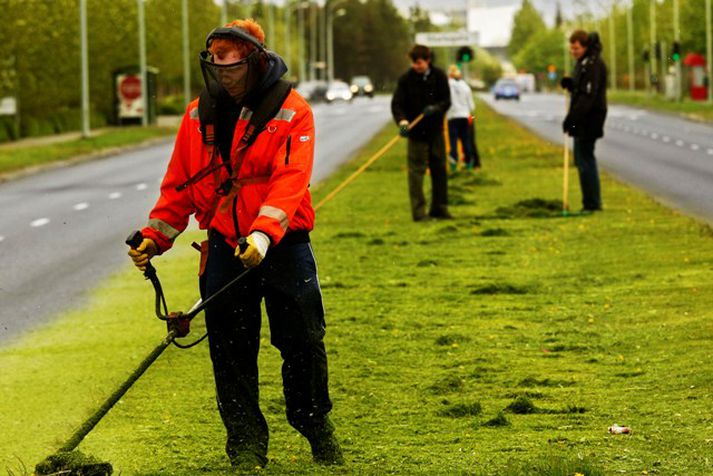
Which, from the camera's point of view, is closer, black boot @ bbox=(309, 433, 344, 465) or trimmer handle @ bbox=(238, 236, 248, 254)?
trimmer handle @ bbox=(238, 236, 248, 254)

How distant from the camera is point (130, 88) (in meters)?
65.9

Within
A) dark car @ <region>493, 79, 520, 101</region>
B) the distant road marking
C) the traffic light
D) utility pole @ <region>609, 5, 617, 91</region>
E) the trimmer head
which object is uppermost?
utility pole @ <region>609, 5, 617, 91</region>

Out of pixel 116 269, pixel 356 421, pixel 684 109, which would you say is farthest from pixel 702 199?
pixel 684 109

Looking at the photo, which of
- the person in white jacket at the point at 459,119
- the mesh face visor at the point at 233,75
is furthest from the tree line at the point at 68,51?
the mesh face visor at the point at 233,75

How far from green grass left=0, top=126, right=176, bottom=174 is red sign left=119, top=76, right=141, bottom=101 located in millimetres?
5218

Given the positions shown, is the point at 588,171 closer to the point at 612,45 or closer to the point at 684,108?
the point at 684,108

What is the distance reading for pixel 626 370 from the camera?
31.7 ft

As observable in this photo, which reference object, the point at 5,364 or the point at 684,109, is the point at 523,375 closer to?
the point at 5,364

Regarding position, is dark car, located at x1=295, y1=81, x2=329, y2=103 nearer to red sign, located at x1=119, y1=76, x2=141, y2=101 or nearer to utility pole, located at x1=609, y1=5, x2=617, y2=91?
utility pole, located at x1=609, y1=5, x2=617, y2=91

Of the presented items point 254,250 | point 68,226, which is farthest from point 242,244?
point 68,226

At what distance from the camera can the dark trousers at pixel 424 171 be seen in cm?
1959

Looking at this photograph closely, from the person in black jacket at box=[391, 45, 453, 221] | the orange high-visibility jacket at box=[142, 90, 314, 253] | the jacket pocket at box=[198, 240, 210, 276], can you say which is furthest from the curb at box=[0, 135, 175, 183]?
the orange high-visibility jacket at box=[142, 90, 314, 253]

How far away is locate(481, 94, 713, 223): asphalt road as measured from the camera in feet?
80.5

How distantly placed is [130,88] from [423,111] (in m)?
47.7
